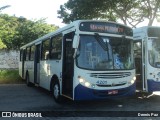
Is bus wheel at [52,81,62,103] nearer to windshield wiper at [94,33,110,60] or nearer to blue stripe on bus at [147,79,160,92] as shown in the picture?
windshield wiper at [94,33,110,60]

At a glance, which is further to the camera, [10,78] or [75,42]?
[10,78]

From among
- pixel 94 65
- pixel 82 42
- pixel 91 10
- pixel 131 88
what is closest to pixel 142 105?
pixel 131 88

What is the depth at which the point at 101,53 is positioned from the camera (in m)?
10.8

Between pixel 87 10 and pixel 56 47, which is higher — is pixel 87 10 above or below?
above

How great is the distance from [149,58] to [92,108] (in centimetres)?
312

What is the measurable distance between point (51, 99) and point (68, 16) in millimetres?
15286

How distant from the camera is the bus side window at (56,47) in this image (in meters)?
12.4

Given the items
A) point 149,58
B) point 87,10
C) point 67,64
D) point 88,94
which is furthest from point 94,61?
point 87,10

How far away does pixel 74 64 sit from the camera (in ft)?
34.7

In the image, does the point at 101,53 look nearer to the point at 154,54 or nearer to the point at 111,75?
the point at 111,75

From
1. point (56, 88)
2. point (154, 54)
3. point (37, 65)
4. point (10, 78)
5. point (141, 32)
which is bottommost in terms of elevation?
point (10, 78)

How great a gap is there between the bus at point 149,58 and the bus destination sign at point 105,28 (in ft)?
4.01

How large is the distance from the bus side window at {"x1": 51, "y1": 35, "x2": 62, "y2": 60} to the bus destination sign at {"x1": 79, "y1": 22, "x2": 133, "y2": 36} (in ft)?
6.06

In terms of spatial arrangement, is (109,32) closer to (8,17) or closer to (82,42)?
(82,42)
